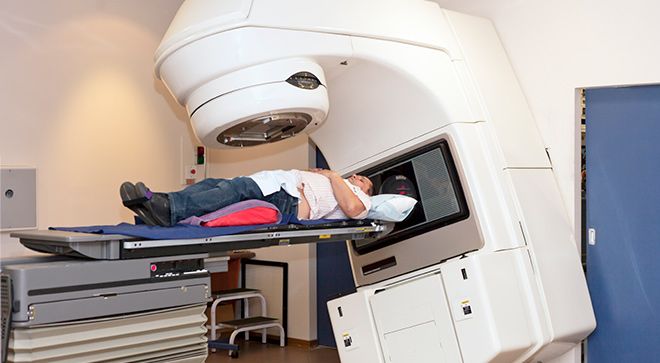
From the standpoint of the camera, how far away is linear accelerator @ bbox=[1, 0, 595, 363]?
2.86 metres

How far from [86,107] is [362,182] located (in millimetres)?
1783

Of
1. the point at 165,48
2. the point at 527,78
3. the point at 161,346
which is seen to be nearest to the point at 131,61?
the point at 165,48

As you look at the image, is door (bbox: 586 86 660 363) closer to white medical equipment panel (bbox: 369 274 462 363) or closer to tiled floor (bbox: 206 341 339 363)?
white medical equipment panel (bbox: 369 274 462 363)

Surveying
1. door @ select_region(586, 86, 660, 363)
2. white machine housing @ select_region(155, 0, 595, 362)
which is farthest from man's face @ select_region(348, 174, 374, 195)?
door @ select_region(586, 86, 660, 363)

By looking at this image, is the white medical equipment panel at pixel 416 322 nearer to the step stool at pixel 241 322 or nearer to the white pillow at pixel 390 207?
the white pillow at pixel 390 207

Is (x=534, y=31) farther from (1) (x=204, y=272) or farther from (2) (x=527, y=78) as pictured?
(1) (x=204, y=272)

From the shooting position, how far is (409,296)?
338cm

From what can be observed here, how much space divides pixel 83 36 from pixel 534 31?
2.42 metres

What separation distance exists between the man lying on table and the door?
3.60ft

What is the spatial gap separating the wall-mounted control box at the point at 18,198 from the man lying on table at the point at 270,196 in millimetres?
1509

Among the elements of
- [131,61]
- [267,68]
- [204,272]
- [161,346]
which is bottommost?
[161,346]

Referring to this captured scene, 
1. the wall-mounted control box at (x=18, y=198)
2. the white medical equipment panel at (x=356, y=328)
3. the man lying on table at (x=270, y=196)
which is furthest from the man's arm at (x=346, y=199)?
the wall-mounted control box at (x=18, y=198)

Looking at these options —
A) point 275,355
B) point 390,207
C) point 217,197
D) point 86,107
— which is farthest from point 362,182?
point 275,355

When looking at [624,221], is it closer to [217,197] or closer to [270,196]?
[270,196]
